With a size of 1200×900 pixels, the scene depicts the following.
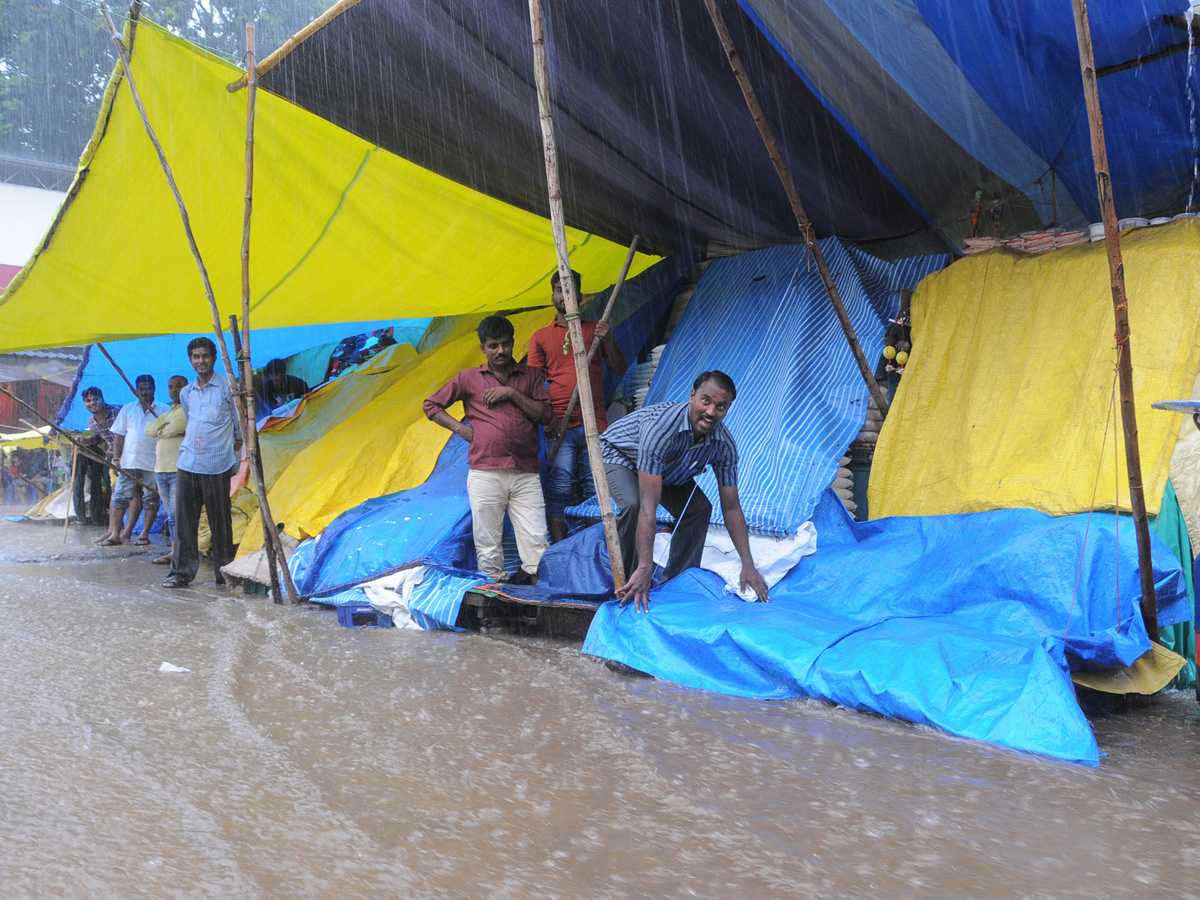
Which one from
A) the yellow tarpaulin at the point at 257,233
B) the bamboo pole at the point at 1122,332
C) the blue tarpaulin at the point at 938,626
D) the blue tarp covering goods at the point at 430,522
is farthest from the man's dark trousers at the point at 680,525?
the yellow tarpaulin at the point at 257,233

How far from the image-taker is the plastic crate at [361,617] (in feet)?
14.8

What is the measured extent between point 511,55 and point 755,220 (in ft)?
5.88

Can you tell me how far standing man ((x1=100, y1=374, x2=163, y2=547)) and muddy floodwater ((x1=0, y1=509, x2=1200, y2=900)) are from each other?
15.7ft

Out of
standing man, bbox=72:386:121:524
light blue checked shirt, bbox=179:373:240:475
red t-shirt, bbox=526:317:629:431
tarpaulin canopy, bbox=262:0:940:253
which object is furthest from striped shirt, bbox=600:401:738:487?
standing man, bbox=72:386:121:524

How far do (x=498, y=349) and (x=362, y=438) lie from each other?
205 centimetres

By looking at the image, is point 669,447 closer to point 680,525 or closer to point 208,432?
point 680,525

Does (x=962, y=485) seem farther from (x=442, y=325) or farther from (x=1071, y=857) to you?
(x=442, y=325)

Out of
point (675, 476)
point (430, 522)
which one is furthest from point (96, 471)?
point (675, 476)

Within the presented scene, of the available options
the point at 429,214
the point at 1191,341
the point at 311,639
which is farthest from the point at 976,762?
the point at 429,214

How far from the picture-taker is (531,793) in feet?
7.37

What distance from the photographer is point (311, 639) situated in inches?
161

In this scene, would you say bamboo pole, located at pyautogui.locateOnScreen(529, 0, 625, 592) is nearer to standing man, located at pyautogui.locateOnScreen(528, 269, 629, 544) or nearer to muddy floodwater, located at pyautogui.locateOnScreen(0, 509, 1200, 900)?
muddy floodwater, located at pyautogui.locateOnScreen(0, 509, 1200, 900)

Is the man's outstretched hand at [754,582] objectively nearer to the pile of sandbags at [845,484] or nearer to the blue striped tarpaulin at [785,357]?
the blue striped tarpaulin at [785,357]

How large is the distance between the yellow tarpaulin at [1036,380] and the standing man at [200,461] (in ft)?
12.6
